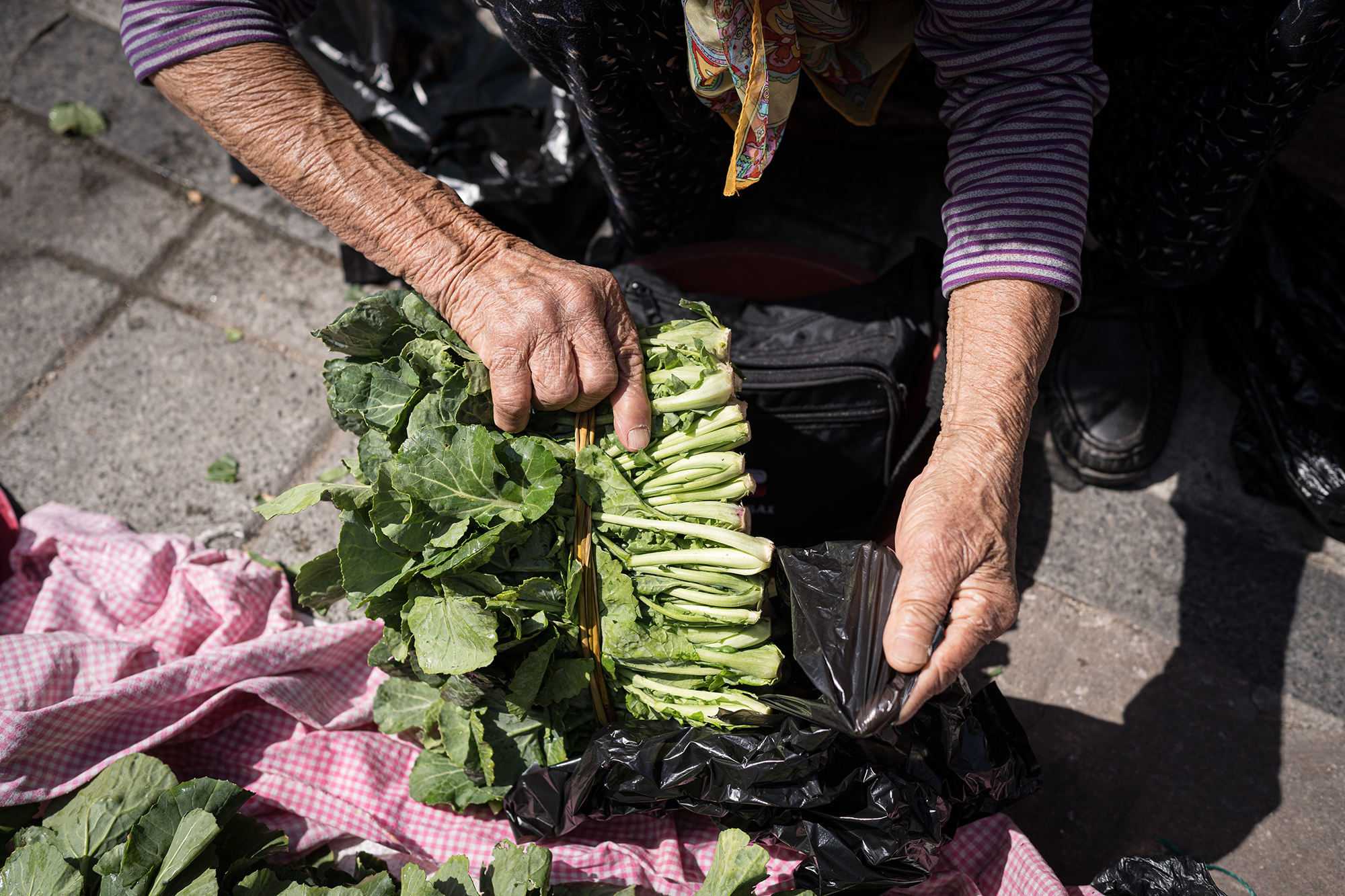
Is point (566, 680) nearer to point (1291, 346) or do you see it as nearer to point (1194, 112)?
point (1194, 112)

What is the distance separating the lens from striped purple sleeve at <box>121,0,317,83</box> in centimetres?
198

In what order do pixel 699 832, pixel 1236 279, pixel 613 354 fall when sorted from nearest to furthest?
pixel 613 354
pixel 699 832
pixel 1236 279

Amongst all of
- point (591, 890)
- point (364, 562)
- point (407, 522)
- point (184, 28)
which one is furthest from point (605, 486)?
point (184, 28)

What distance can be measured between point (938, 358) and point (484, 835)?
189 cm

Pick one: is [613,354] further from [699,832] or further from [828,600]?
[699,832]

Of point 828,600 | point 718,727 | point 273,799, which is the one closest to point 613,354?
point 828,600

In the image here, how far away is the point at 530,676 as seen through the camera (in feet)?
5.90

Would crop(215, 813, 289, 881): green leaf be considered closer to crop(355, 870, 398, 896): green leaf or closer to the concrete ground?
crop(355, 870, 398, 896): green leaf

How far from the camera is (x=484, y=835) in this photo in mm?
2182

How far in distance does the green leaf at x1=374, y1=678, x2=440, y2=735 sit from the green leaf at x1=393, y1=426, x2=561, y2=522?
0.72 meters

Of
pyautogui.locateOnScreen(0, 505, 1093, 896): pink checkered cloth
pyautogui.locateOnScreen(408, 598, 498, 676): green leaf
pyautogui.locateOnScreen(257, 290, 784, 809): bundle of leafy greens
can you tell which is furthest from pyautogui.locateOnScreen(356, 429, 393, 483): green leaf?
pyautogui.locateOnScreen(0, 505, 1093, 896): pink checkered cloth

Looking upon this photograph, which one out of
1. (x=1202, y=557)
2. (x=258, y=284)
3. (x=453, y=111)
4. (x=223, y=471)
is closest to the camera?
(x=1202, y=557)

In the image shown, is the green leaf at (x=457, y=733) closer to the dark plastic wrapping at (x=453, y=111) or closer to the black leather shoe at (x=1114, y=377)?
the dark plastic wrapping at (x=453, y=111)

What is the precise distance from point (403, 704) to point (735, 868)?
104 cm
